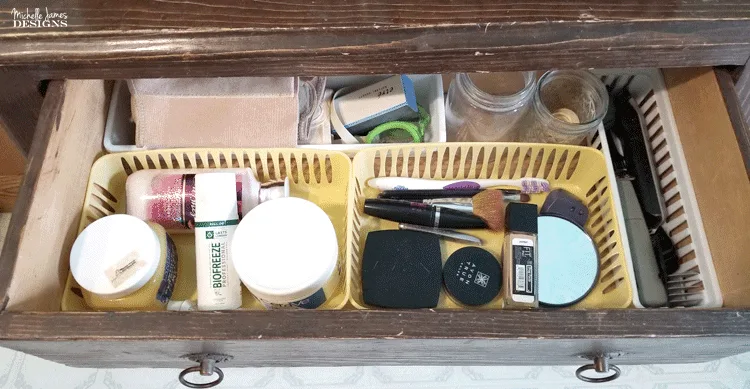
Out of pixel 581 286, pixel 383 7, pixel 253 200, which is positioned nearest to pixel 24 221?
pixel 253 200

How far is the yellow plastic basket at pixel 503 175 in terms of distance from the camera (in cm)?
59

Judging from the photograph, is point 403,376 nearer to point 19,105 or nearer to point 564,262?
point 564,262

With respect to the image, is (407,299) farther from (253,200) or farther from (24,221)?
(24,221)

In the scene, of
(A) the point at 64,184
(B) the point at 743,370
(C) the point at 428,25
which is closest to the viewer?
(C) the point at 428,25

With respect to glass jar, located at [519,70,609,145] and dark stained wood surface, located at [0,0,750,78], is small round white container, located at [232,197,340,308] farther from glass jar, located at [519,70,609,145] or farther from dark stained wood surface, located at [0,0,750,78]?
glass jar, located at [519,70,609,145]

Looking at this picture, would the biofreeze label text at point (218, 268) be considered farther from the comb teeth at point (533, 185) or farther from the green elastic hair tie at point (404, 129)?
the comb teeth at point (533, 185)

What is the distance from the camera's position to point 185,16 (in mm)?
453

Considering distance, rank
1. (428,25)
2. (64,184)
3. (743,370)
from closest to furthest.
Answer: (428,25) → (64,184) → (743,370)

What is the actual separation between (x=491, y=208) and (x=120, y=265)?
34 cm

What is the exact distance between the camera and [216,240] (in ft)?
1.80

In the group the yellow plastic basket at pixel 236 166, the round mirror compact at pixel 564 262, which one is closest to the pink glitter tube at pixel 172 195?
the yellow plastic basket at pixel 236 166

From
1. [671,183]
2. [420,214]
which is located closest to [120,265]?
[420,214]

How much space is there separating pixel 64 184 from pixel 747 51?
57 cm

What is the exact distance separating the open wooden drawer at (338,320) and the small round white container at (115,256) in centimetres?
3
